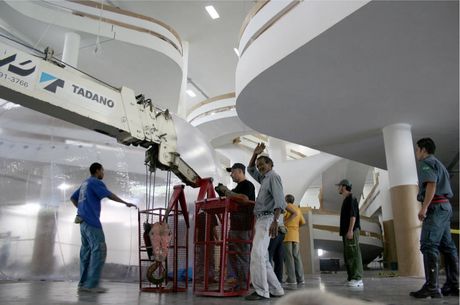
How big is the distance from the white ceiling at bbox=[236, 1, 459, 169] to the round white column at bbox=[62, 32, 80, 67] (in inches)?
174

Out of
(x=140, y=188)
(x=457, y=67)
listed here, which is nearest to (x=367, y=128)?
(x=457, y=67)

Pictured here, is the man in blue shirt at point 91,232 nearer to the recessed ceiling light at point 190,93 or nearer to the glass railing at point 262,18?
the glass railing at point 262,18

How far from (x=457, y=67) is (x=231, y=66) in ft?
34.0

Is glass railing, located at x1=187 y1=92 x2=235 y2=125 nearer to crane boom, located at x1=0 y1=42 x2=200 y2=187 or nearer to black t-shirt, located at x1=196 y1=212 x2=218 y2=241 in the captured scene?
crane boom, located at x1=0 y1=42 x2=200 y2=187

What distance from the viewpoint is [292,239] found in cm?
605

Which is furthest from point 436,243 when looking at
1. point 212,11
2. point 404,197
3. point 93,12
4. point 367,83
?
point 212,11

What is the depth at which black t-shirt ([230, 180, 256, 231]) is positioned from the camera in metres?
3.88

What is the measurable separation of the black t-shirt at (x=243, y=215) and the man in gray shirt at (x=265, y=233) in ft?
0.96

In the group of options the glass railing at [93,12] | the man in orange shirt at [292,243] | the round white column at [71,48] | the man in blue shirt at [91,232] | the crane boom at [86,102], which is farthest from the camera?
the round white column at [71,48]

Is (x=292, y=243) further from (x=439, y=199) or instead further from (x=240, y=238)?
(x=439, y=199)

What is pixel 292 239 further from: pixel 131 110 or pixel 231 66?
pixel 231 66

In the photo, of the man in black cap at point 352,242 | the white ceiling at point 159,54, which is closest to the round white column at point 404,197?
the man in black cap at point 352,242

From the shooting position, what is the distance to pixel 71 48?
30.2 feet

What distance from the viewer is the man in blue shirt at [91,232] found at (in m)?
4.10
